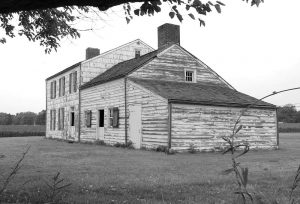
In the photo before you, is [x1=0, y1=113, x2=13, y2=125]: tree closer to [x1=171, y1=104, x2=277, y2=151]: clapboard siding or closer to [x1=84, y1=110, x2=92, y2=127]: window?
[x1=84, y1=110, x2=92, y2=127]: window

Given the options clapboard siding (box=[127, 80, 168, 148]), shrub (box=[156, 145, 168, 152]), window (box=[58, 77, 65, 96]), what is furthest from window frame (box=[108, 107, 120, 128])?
window (box=[58, 77, 65, 96])

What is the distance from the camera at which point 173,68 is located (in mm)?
25641

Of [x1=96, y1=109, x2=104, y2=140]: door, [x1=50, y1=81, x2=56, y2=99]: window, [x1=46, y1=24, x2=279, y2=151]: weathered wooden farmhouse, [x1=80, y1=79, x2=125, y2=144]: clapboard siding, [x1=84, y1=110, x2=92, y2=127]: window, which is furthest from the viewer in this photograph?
[x1=50, y1=81, x2=56, y2=99]: window

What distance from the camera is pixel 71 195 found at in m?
7.02

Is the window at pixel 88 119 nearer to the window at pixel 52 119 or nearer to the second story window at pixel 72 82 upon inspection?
the second story window at pixel 72 82

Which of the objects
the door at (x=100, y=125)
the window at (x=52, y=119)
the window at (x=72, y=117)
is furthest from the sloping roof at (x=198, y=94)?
the window at (x=52, y=119)

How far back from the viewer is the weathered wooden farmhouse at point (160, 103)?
67.0 feet

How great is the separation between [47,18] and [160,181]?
5.22 meters

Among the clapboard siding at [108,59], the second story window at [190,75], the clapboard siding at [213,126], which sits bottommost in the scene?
the clapboard siding at [213,126]

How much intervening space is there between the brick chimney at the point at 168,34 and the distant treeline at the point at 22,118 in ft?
261

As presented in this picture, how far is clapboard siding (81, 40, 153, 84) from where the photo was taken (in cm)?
3012

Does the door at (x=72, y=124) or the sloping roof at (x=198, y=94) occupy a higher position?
the sloping roof at (x=198, y=94)

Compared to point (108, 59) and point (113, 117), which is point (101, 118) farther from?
point (108, 59)

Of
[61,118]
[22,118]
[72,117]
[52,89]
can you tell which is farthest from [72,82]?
[22,118]
